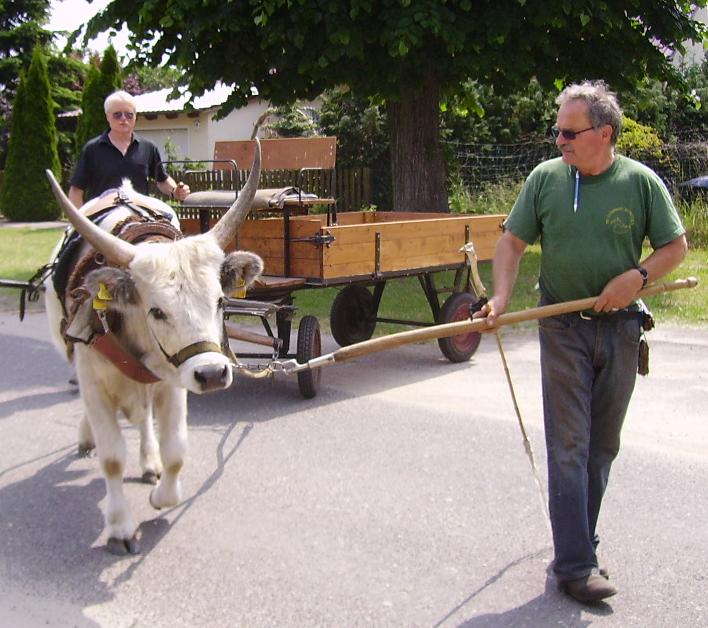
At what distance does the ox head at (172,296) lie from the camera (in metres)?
4.30

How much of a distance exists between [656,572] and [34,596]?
290 centimetres

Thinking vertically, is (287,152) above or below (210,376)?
above

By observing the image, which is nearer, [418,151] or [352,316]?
[352,316]

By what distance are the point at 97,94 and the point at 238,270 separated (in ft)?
77.9

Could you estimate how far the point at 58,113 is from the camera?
113ft

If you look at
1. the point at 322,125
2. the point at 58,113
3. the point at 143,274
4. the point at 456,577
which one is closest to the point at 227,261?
the point at 143,274

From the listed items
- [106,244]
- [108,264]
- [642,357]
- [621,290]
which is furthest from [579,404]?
[108,264]

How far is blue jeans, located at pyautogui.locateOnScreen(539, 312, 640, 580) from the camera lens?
405cm

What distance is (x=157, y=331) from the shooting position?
4.48 m

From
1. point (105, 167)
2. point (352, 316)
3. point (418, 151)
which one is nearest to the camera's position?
point (105, 167)

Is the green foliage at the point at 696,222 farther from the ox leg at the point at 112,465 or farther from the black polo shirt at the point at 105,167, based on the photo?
the ox leg at the point at 112,465

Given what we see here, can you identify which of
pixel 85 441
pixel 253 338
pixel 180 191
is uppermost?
pixel 180 191

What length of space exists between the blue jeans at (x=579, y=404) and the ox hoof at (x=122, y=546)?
83.2 inches

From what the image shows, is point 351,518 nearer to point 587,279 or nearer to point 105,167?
point 587,279
